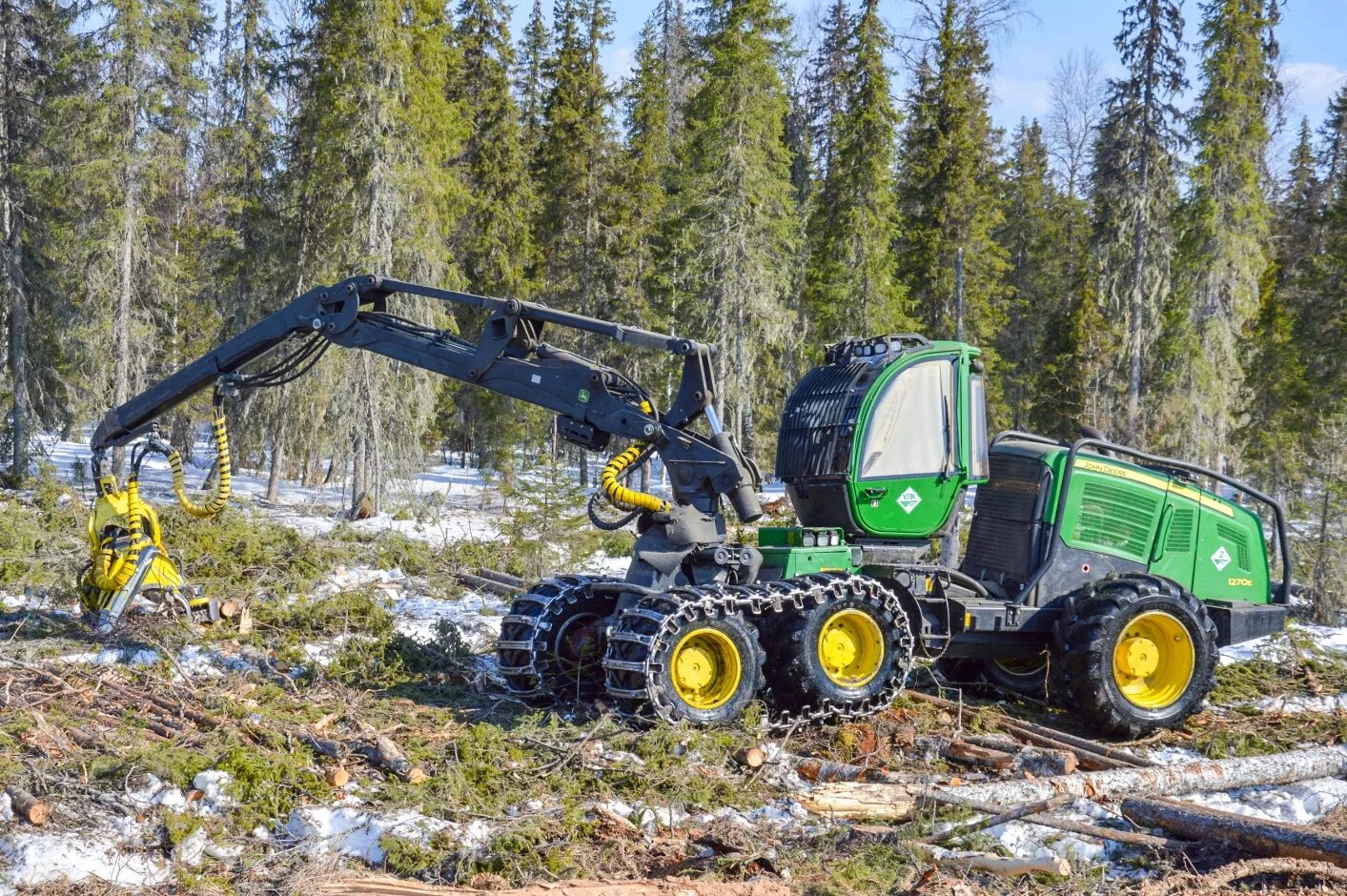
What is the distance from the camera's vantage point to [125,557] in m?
10.1

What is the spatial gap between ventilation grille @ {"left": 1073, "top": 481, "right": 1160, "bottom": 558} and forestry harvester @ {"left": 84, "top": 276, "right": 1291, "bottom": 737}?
2 cm

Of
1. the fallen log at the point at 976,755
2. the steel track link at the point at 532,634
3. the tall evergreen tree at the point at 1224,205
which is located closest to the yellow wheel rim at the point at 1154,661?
the fallen log at the point at 976,755

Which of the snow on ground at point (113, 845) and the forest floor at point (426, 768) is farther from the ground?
the forest floor at point (426, 768)

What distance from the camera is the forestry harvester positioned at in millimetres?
8008

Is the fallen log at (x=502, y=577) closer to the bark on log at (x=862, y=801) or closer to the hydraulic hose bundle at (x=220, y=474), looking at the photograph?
the hydraulic hose bundle at (x=220, y=474)

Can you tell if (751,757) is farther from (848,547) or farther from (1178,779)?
(1178,779)

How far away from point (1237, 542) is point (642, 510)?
5222 millimetres

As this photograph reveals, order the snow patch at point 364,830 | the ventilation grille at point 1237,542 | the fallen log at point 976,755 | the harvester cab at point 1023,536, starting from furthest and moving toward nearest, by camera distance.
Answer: the ventilation grille at point 1237,542
the harvester cab at point 1023,536
the fallen log at point 976,755
the snow patch at point 364,830

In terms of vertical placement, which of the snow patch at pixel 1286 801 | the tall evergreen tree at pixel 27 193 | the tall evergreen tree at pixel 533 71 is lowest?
the snow patch at pixel 1286 801

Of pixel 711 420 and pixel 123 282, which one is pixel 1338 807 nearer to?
pixel 711 420

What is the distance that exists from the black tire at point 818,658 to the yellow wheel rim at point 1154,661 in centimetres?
191

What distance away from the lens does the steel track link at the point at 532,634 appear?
28.0 feet

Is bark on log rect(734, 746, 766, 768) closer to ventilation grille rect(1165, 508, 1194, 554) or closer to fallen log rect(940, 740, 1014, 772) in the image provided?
fallen log rect(940, 740, 1014, 772)

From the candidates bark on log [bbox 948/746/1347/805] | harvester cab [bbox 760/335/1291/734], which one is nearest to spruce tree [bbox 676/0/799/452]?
harvester cab [bbox 760/335/1291/734]
